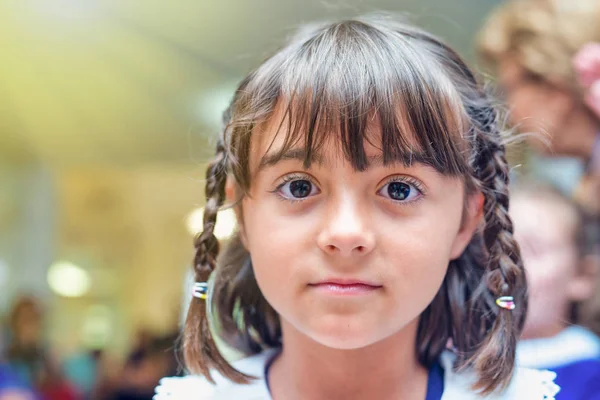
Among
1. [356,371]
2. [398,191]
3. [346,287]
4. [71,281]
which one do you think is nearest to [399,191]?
[398,191]

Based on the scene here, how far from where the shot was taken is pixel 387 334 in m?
0.73

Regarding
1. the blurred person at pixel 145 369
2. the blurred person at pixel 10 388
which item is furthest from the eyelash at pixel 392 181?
the blurred person at pixel 145 369

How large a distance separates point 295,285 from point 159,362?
2232 millimetres

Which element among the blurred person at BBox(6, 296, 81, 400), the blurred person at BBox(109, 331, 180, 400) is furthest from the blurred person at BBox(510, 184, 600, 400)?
the blurred person at BBox(6, 296, 81, 400)

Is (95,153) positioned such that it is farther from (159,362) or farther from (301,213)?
(301,213)

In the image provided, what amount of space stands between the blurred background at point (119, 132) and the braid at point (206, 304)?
0.07 m

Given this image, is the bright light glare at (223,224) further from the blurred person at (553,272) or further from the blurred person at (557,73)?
the blurred person at (557,73)

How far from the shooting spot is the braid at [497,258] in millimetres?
801

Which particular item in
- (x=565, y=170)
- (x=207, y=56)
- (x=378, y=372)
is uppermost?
(x=207, y=56)

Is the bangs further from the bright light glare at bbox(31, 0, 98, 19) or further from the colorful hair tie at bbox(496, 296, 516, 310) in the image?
the bright light glare at bbox(31, 0, 98, 19)

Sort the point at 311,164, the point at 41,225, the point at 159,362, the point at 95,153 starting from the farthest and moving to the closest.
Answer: the point at 41,225
the point at 95,153
the point at 159,362
the point at 311,164

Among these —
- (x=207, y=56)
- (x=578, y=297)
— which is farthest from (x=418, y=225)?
(x=207, y=56)

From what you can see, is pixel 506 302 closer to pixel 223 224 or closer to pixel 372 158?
pixel 372 158

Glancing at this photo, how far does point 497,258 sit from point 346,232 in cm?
23
